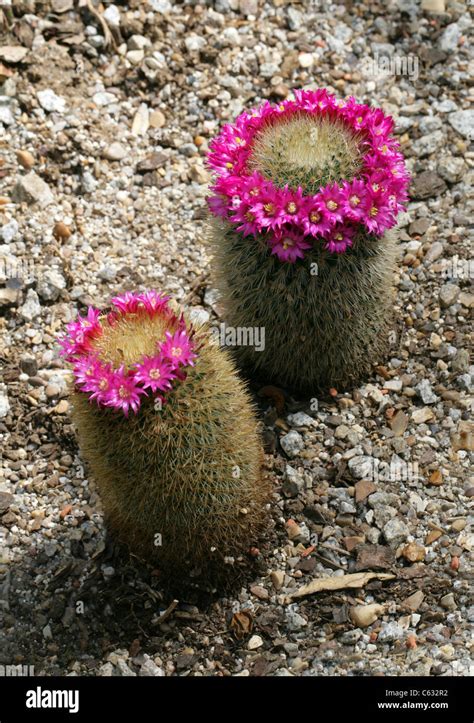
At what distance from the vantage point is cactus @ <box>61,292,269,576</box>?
11.9 ft

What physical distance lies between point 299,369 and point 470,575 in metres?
1.28

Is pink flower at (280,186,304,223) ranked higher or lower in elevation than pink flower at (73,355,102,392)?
higher

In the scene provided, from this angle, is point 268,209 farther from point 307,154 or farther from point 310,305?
point 310,305

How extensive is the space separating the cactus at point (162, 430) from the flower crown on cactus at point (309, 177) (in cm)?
67

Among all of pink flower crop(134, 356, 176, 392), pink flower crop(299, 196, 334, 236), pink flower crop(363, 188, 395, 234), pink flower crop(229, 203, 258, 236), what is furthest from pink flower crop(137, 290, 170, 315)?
pink flower crop(363, 188, 395, 234)

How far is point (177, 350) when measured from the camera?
3.65 m

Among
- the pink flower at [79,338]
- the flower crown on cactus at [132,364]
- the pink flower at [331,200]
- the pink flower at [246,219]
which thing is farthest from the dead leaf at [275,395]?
the pink flower at [79,338]

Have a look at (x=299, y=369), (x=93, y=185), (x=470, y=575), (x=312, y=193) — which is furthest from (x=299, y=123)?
(x=470, y=575)

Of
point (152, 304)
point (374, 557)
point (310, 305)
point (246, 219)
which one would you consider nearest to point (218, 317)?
point (310, 305)

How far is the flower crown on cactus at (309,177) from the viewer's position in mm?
4238

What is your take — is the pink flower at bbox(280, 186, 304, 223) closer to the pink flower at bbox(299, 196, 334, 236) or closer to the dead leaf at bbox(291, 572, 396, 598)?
the pink flower at bbox(299, 196, 334, 236)

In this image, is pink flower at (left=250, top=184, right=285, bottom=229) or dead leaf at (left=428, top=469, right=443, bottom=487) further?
dead leaf at (left=428, top=469, right=443, bottom=487)

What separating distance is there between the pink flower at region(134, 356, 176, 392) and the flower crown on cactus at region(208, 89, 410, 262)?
944 mm

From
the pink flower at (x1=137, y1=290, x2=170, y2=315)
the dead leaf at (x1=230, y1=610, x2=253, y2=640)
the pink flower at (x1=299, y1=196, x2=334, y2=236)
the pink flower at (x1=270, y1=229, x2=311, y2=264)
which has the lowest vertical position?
the dead leaf at (x1=230, y1=610, x2=253, y2=640)
